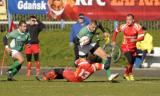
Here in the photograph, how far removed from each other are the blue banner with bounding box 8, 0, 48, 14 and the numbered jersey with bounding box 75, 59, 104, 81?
1605cm

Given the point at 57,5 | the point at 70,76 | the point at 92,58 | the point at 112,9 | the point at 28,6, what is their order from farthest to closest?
the point at 28,6, the point at 57,5, the point at 112,9, the point at 92,58, the point at 70,76

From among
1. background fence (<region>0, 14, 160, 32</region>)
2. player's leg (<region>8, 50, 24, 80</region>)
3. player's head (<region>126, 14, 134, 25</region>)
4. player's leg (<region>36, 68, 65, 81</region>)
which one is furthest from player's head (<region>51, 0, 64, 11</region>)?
player's leg (<region>36, 68, 65, 81</region>)

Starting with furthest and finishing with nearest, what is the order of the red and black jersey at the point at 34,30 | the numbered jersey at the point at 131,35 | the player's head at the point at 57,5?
1. the player's head at the point at 57,5
2. the red and black jersey at the point at 34,30
3. the numbered jersey at the point at 131,35

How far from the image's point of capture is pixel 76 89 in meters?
18.9

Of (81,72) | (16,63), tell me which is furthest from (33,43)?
(81,72)

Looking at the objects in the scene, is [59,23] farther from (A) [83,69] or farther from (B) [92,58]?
(A) [83,69]

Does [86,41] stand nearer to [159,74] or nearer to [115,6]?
[159,74]

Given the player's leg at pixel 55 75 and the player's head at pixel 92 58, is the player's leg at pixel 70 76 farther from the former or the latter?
the player's head at pixel 92 58

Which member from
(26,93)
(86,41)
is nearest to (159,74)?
(86,41)

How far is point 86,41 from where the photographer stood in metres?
22.3

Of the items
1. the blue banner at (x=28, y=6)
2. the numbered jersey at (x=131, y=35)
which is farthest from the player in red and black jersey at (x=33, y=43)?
the blue banner at (x=28, y=6)

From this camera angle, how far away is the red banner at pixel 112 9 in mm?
36688

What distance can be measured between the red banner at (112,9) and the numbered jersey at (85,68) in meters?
15.5

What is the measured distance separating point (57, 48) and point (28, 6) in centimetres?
343
